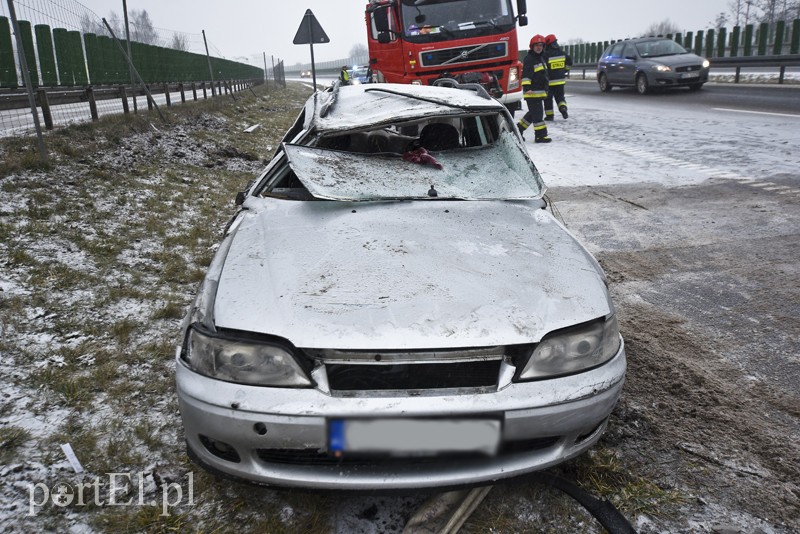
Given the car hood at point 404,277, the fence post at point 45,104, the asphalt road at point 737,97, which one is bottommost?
the car hood at point 404,277

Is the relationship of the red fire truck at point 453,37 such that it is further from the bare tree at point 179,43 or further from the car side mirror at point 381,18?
the bare tree at point 179,43

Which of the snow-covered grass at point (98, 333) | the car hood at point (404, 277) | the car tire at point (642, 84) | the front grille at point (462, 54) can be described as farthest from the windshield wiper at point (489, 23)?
the car tire at point (642, 84)

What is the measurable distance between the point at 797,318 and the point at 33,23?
34.2 ft

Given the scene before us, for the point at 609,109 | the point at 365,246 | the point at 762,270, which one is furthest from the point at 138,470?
the point at 609,109

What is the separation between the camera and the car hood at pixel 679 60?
50.7 feet

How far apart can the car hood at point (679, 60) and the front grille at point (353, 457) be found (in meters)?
16.8

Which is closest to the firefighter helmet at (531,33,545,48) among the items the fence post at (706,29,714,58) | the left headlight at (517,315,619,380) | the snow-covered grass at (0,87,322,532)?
the snow-covered grass at (0,87,322,532)

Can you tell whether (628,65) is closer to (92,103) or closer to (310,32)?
(310,32)

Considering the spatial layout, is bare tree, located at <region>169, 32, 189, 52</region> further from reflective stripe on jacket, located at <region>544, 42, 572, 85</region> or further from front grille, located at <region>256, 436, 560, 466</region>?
front grille, located at <region>256, 436, 560, 466</region>

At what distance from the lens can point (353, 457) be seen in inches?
66.1

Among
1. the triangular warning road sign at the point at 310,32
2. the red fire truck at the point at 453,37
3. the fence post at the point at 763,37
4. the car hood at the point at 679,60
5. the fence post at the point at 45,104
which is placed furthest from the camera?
the fence post at the point at 763,37

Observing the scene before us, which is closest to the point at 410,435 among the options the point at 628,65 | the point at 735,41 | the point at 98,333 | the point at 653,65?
the point at 98,333

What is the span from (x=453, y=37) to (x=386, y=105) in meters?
7.23

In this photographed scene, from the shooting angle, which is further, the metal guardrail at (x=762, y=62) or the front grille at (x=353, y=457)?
the metal guardrail at (x=762, y=62)
